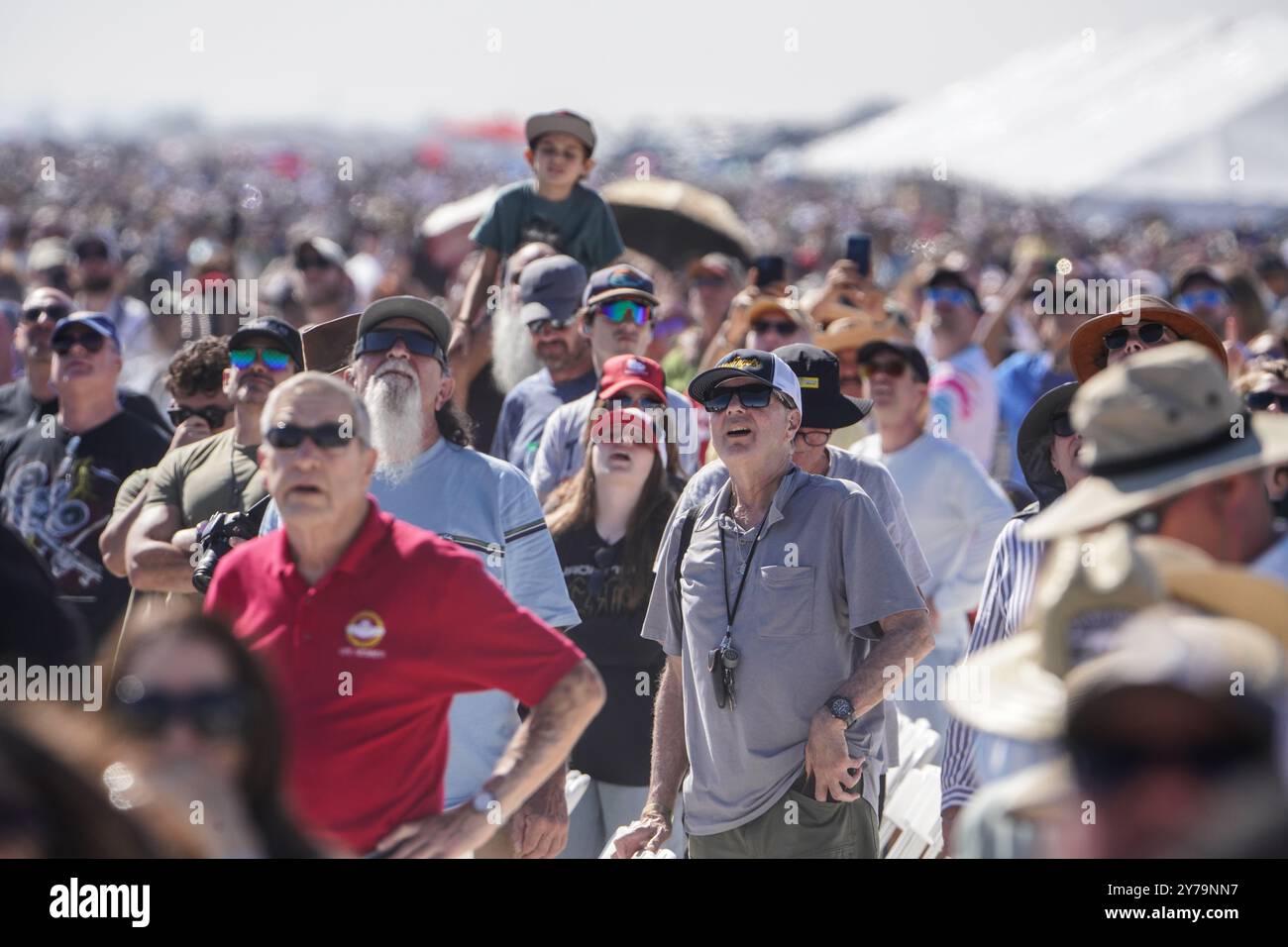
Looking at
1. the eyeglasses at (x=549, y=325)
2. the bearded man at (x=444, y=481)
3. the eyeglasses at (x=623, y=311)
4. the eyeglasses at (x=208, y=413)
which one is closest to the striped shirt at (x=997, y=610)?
the bearded man at (x=444, y=481)

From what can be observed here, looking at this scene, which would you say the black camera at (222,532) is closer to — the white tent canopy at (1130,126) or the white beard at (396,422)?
the white beard at (396,422)

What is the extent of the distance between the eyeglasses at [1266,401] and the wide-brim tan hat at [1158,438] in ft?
7.78

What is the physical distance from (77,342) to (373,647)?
3589 mm

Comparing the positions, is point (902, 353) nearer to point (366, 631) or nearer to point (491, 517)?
point (491, 517)

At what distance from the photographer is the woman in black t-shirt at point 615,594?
527 cm

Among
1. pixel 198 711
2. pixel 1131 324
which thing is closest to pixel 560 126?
pixel 1131 324

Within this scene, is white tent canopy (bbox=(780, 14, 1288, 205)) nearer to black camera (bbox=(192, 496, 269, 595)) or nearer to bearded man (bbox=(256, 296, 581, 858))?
bearded man (bbox=(256, 296, 581, 858))

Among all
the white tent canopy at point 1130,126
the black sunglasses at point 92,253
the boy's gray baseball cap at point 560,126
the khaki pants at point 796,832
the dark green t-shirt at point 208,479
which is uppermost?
the white tent canopy at point 1130,126

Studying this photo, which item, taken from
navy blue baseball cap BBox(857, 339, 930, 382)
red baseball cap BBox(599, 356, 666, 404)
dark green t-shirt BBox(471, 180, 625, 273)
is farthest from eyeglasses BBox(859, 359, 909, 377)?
dark green t-shirt BBox(471, 180, 625, 273)

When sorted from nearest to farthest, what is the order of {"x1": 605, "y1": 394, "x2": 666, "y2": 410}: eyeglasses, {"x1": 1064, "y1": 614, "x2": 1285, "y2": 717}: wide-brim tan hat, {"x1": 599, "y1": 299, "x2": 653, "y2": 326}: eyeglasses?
{"x1": 1064, "y1": 614, "x2": 1285, "y2": 717}: wide-brim tan hat → {"x1": 605, "y1": 394, "x2": 666, "y2": 410}: eyeglasses → {"x1": 599, "y1": 299, "x2": 653, "y2": 326}: eyeglasses

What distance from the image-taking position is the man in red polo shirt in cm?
338

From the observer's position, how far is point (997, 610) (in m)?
4.22

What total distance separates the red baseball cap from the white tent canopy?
10.6 m

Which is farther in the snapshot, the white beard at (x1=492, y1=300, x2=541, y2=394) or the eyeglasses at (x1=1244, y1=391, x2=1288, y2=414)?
the white beard at (x1=492, y1=300, x2=541, y2=394)
